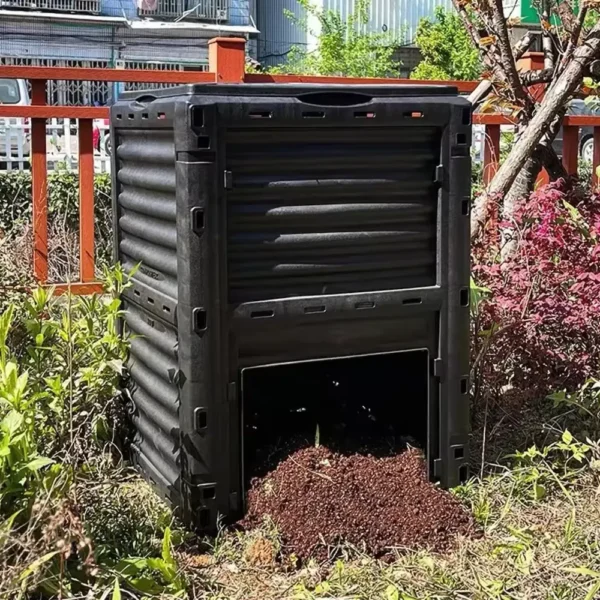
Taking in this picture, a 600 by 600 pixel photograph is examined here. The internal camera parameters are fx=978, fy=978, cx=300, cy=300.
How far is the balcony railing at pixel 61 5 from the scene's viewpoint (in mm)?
25875

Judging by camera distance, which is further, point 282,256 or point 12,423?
point 282,256

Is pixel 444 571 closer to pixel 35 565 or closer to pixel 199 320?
pixel 199 320

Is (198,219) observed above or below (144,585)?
above

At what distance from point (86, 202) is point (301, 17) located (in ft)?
80.8

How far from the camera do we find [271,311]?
2910mm

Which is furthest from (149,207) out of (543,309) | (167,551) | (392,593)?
(543,309)

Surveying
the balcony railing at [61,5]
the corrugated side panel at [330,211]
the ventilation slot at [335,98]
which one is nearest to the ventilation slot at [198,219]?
the corrugated side panel at [330,211]

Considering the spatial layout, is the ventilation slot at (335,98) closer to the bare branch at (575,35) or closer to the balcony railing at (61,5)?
the bare branch at (575,35)

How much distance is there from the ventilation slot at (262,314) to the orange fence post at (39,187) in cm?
266

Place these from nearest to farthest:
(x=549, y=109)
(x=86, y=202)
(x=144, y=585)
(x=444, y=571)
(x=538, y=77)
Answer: (x=144, y=585) → (x=444, y=571) → (x=549, y=109) → (x=86, y=202) → (x=538, y=77)

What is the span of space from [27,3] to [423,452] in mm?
25331

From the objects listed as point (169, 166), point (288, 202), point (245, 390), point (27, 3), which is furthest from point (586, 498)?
point (27, 3)

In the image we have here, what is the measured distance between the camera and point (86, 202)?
5.50m

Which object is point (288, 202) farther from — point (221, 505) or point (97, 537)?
point (97, 537)
